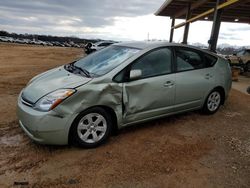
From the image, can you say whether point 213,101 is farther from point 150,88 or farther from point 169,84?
point 150,88

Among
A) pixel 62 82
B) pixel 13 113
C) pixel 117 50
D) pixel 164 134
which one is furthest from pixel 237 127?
pixel 13 113

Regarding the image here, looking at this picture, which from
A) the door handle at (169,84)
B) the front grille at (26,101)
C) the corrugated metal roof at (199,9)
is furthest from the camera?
the corrugated metal roof at (199,9)

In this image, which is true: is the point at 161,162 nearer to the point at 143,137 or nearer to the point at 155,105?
the point at 143,137

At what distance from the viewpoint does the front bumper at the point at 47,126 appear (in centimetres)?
333

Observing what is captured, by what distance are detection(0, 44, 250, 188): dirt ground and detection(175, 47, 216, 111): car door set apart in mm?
462

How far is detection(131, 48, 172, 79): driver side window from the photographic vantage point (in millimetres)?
4176

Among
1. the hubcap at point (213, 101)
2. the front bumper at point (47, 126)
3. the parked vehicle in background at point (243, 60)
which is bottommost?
the parked vehicle in background at point (243, 60)

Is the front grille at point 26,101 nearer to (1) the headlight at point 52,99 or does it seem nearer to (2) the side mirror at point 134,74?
(1) the headlight at point 52,99

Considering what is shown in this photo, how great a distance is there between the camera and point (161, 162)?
3428mm

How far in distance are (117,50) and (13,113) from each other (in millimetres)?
2430

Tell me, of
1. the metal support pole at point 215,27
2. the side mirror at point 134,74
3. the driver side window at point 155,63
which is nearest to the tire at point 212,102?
the driver side window at point 155,63

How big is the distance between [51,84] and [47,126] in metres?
0.69

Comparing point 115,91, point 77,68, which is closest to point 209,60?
point 115,91

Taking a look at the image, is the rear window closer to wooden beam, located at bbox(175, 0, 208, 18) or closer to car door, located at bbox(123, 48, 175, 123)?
car door, located at bbox(123, 48, 175, 123)
